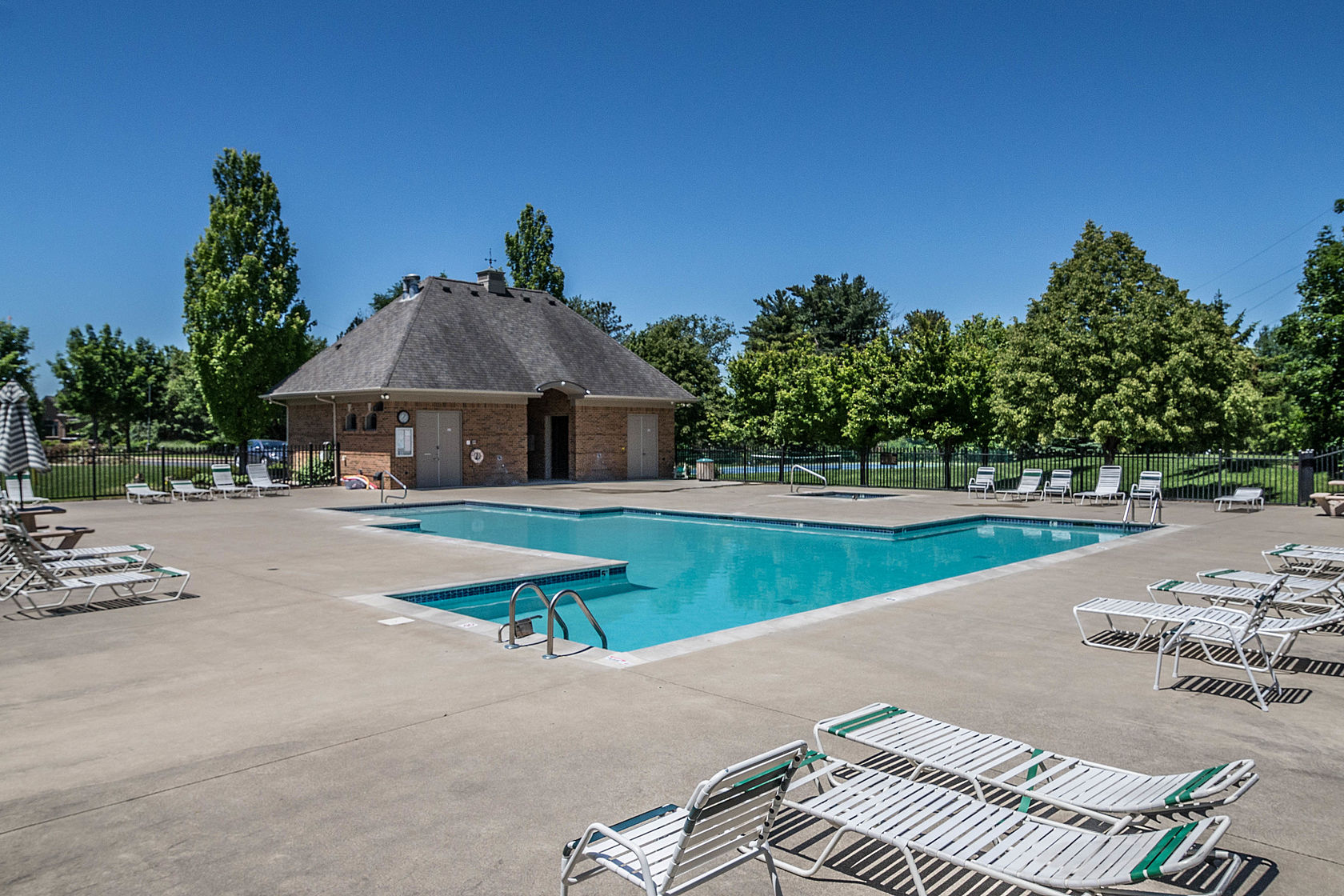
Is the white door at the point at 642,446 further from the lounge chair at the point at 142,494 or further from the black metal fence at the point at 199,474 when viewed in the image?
the lounge chair at the point at 142,494

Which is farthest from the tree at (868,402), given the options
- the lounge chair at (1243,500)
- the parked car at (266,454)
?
the parked car at (266,454)

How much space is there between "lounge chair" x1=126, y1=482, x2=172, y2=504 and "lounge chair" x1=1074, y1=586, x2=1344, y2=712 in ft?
75.4

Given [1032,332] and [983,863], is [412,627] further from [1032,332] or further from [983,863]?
[1032,332]

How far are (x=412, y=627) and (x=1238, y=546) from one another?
12576 millimetres

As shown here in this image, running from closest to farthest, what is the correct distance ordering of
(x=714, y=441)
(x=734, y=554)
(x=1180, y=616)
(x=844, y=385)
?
(x=1180, y=616) < (x=734, y=554) < (x=844, y=385) < (x=714, y=441)

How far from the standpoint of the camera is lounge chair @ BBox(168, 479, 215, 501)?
891 inches

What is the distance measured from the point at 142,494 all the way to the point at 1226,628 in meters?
24.3

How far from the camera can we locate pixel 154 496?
76.5ft

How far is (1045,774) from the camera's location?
3799 mm

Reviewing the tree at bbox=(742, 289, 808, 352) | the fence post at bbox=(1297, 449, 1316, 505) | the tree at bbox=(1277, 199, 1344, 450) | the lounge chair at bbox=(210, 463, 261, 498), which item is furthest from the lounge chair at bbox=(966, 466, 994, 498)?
the tree at bbox=(742, 289, 808, 352)

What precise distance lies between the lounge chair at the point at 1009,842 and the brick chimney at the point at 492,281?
107 ft

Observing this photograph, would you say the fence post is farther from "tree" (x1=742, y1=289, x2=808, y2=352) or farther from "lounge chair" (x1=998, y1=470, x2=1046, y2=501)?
"tree" (x1=742, y1=289, x2=808, y2=352)

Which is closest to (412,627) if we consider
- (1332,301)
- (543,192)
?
(1332,301)

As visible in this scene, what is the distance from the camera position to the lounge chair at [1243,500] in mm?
20047
